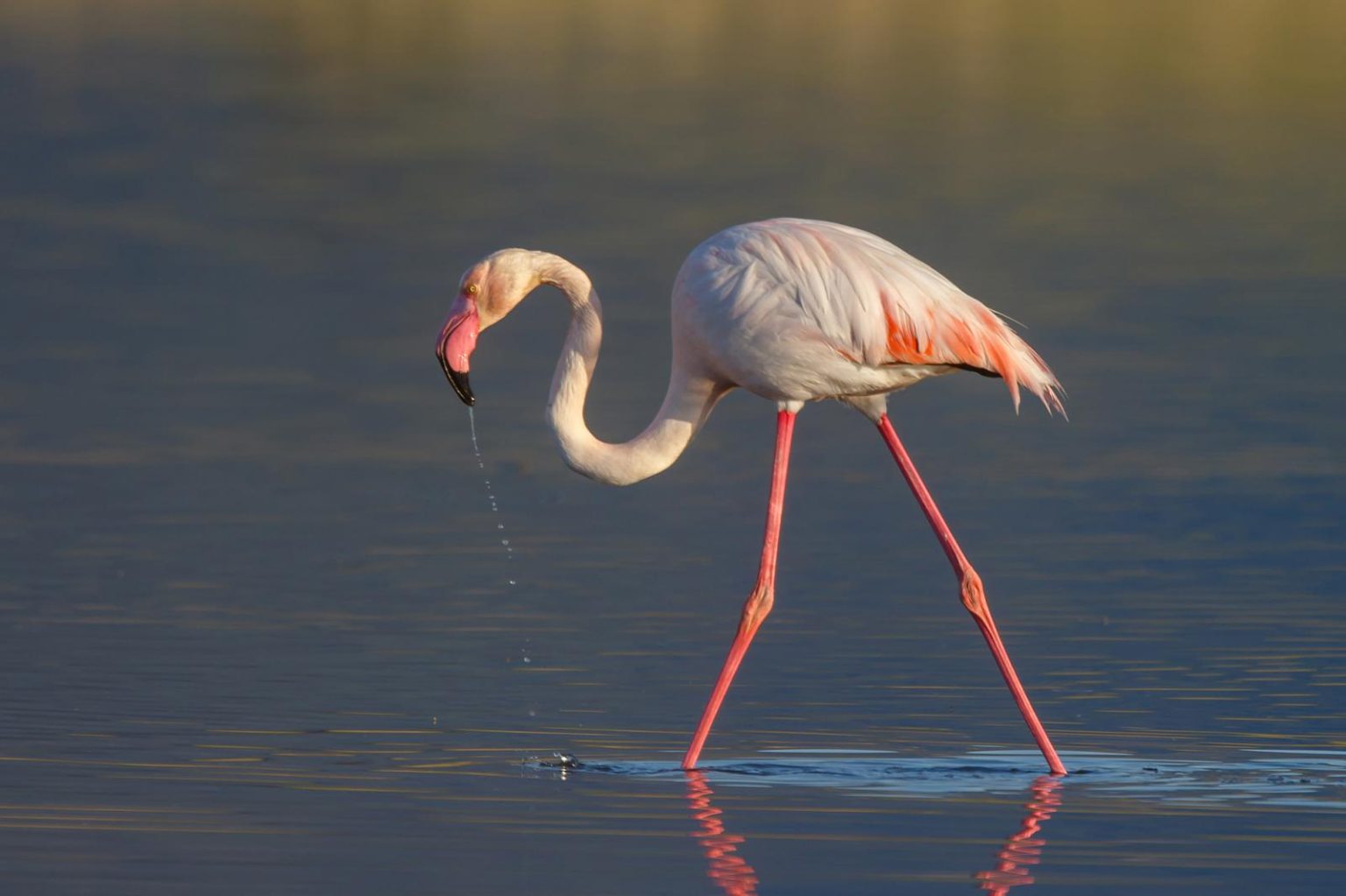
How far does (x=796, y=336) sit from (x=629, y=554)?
2886 millimetres

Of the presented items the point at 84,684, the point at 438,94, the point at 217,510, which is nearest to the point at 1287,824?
the point at 84,684

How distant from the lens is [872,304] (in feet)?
27.6

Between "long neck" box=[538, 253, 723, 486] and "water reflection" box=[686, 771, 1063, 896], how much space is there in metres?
1.42

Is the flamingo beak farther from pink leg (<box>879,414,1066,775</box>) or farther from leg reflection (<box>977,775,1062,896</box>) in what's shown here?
leg reflection (<box>977,775,1062,896</box>)

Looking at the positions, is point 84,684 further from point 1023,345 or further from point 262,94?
point 262,94

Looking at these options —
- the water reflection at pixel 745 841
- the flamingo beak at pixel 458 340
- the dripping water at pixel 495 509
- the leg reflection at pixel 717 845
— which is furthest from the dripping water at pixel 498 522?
the water reflection at pixel 745 841

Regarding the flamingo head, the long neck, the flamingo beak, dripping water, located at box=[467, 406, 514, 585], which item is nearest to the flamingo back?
the long neck

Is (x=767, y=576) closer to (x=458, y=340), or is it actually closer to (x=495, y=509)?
(x=458, y=340)

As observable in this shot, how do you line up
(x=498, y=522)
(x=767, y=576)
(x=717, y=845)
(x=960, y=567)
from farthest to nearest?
(x=498, y=522) → (x=960, y=567) → (x=767, y=576) → (x=717, y=845)

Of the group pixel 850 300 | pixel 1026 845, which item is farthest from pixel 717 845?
pixel 850 300

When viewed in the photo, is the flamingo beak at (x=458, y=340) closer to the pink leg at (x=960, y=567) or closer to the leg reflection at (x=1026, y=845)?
the pink leg at (x=960, y=567)

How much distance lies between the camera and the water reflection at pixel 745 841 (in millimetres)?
6355

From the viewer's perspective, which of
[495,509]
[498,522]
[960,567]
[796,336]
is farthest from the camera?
[495,509]

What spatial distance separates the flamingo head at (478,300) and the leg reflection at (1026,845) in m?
2.34
